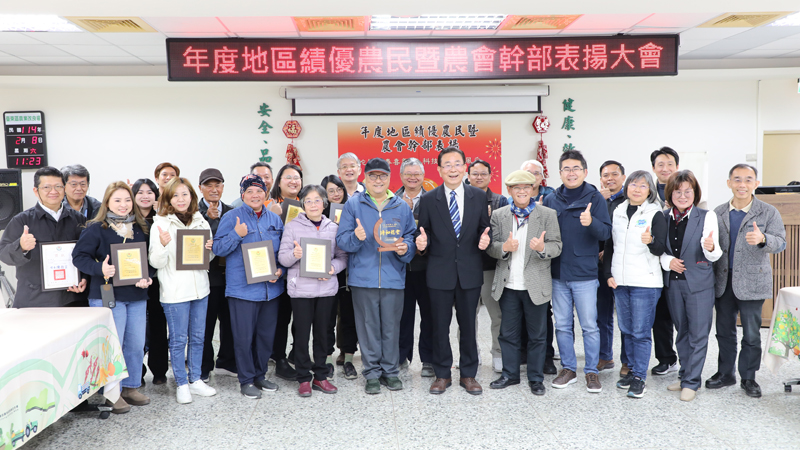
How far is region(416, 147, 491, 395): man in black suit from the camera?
3359 mm

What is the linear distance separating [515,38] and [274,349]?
3.06m

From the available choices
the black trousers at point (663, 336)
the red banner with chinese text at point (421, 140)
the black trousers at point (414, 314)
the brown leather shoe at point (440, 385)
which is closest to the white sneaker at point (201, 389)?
the black trousers at point (414, 314)

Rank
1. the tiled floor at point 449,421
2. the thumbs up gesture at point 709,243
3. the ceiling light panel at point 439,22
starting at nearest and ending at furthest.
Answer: the tiled floor at point 449,421 < the thumbs up gesture at point 709,243 < the ceiling light panel at point 439,22

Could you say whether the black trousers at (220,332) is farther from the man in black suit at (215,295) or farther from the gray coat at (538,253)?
the gray coat at (538,253)

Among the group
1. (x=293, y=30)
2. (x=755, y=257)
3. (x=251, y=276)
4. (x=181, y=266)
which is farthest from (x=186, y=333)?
(x=755, y=257)

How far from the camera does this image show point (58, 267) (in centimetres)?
304

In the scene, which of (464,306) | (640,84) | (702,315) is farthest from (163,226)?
(640,84)

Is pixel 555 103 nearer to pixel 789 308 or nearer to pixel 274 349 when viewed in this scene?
pixel 789 308

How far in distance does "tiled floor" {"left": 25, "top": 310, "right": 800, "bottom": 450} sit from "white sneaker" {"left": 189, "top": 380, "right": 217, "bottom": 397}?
1.9 inches

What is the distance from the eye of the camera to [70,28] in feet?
16.0

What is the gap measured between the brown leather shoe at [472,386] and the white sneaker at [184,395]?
70.5 inches

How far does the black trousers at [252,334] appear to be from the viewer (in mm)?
3365

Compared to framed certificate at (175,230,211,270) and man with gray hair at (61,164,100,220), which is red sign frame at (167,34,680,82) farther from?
framed certificate at (175,230,211,270)

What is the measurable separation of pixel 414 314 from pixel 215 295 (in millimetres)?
1416
